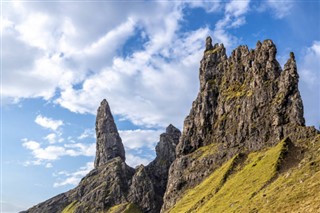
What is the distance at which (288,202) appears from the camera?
15075 centimetres

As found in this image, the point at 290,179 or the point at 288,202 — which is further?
the point at 290,179

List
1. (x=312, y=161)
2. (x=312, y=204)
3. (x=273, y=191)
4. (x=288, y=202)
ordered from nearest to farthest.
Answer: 1. (x=312, y=204)
2. (x=288, y=202)
3. (x=273, y=191)
4. (x=312, y=161)

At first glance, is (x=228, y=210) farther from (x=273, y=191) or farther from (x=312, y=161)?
(x=312, y=161)

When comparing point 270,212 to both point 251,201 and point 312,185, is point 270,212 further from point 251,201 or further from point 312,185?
point 251,201

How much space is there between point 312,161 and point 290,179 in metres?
15.2

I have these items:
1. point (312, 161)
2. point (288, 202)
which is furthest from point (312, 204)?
point (312, 161)

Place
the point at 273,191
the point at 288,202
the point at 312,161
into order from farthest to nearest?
the point at 312,161 → the point at 273,191 → the point at 288,202

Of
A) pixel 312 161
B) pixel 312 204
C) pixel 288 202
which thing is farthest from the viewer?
pixel 312 161

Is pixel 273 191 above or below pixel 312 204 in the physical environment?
above

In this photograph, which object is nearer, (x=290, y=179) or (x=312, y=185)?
(x=312, y=185)

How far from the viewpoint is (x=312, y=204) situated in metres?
131

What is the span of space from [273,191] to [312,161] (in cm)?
2723

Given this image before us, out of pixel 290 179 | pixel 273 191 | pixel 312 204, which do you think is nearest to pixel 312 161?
pixel 290 179

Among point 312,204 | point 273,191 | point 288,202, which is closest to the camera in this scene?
point 312,204
